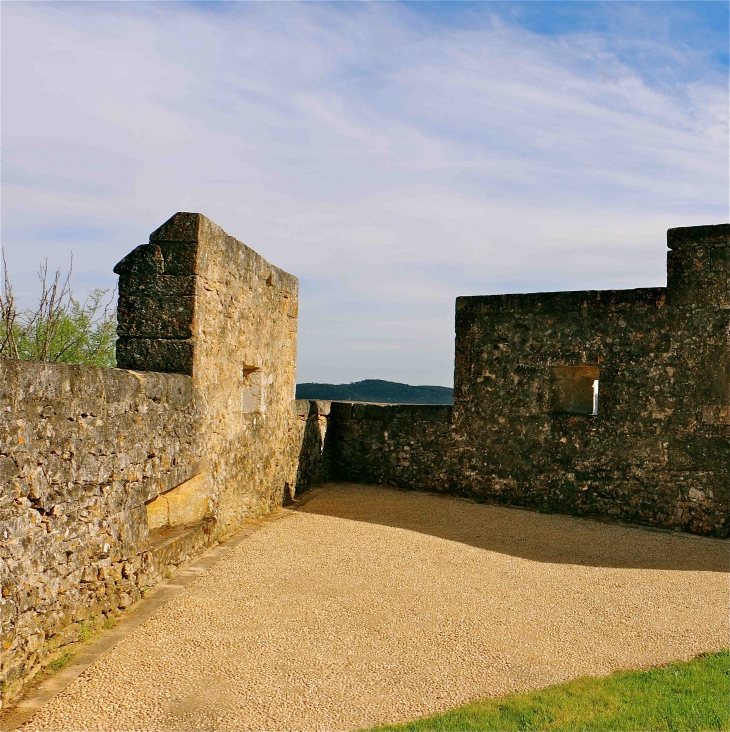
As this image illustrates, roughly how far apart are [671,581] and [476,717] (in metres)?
3.41

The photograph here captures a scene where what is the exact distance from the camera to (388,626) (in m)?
5.02

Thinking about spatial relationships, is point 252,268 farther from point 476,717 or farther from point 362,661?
point 476,717

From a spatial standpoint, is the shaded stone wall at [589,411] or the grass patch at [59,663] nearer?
the grass patch at [59,663]

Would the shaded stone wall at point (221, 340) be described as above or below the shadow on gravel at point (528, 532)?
above

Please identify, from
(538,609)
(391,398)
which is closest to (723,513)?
(538,609)

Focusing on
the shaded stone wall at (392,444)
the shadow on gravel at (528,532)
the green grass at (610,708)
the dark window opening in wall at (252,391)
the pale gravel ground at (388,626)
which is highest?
the dark window opening in wall at (252,391)

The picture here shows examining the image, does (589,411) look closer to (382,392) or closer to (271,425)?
(271,425)

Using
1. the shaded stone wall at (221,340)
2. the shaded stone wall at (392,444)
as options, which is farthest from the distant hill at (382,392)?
the shaded stone wall at (221,340)

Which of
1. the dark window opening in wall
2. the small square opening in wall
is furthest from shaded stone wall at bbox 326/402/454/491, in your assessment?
the dark window opening in wall

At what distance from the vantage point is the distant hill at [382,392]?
74.6ft

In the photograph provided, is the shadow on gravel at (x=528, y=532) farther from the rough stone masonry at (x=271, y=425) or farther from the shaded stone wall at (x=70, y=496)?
the shaded stone wall at (x=70, y=496)

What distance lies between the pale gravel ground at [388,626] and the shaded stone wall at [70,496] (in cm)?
35

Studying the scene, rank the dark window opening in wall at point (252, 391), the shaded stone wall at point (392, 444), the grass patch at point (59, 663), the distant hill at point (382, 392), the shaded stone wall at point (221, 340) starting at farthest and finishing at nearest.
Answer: the distant hill at point (382, 392) → the shaded stone wall at point (392, 444) → the dark window opening in wall at point (252, 391) → the shaded stone wall at point (221, 340) → the grass patch at point (59, 663)

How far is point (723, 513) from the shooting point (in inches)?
332
